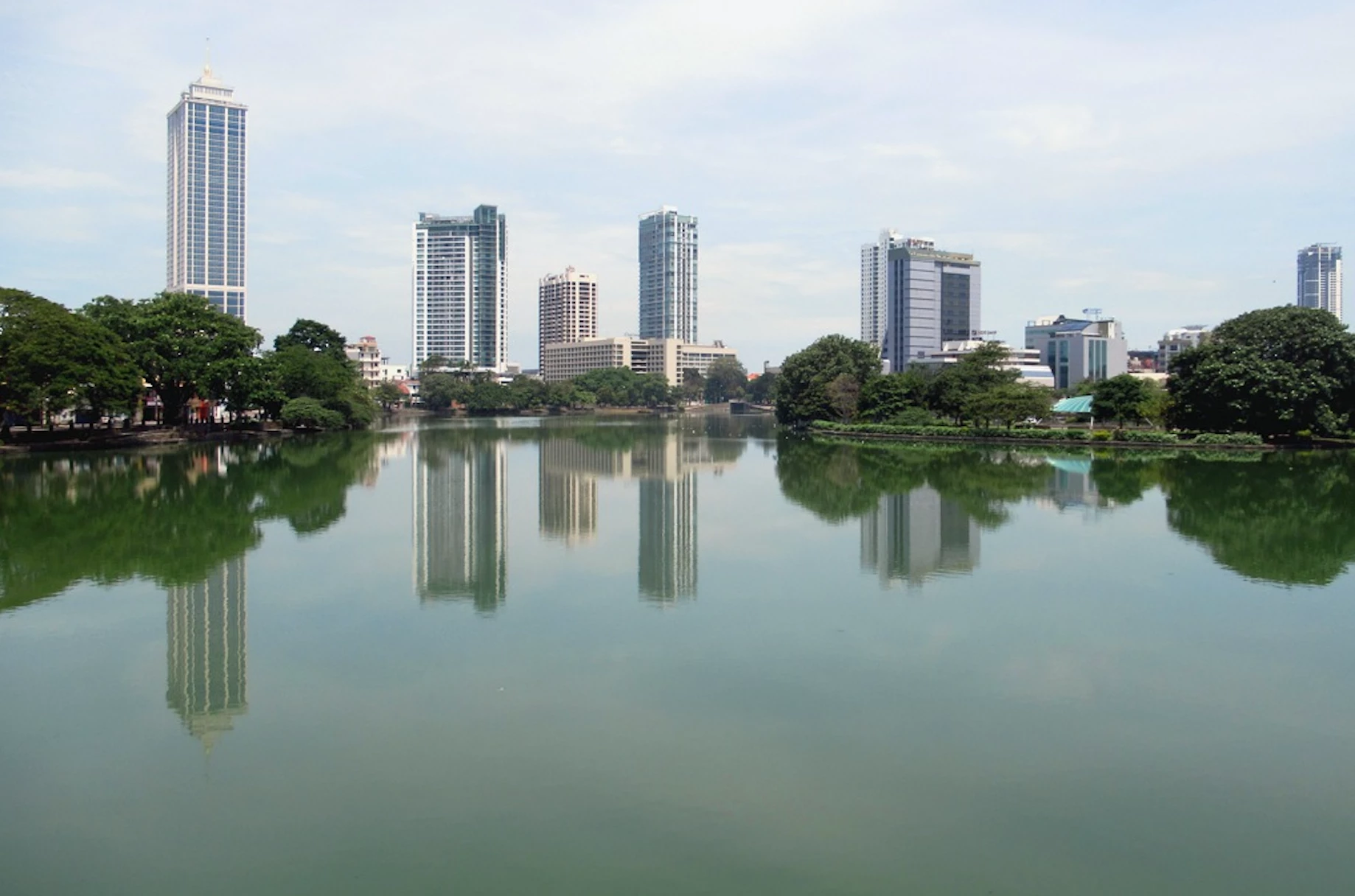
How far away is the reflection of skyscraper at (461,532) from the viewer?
375 inches

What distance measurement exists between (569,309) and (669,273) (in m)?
12.0

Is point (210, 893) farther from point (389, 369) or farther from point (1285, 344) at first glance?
point (389, 369)

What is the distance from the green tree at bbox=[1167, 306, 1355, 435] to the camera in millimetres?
27297

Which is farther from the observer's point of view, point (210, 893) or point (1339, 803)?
point (1339, 803)

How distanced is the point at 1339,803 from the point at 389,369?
9458 cm

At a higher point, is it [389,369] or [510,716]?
[389,369]

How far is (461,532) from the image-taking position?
13258 mm

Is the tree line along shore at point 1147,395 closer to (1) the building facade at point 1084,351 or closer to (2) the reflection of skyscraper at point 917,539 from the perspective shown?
(2) the reflection of skyscraper at point 917,539

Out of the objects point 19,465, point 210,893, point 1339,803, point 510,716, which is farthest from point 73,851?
point 19,465

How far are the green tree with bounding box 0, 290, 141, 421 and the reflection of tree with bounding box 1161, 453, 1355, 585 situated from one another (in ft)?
80.7

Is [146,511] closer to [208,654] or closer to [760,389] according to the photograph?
[208,654]

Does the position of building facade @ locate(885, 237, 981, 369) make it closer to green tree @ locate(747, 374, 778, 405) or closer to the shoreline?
green tree @ locate(747, 374, 778, 405)

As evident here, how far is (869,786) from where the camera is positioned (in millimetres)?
4785

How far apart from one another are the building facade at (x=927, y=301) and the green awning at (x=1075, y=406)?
43403mm
